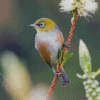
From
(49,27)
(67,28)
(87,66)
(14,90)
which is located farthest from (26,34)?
(87,66)

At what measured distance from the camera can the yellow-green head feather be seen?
0.59 metres

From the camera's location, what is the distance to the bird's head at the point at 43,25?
59 cm

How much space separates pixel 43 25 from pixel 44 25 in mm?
19

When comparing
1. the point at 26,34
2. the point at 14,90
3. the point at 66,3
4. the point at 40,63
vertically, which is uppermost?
the point at 66,3

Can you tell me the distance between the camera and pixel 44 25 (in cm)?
63

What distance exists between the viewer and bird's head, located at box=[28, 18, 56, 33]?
23.2 inches

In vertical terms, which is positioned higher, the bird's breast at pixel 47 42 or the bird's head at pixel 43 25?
the bird's head at pixel 43 25

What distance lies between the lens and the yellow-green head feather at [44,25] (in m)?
0.59

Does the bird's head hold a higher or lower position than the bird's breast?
higher

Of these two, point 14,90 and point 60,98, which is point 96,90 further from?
point 60,98

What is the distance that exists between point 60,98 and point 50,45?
0.18m

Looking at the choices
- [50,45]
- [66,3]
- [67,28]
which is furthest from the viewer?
[67,28]

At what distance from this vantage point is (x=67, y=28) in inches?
101

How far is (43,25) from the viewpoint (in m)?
0.61
